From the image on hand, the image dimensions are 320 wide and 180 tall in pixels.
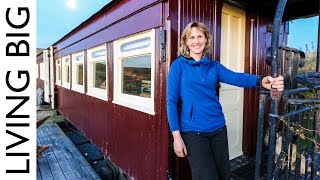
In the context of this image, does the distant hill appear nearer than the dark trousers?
No

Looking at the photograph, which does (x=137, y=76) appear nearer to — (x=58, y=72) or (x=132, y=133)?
(x=132, y=133)

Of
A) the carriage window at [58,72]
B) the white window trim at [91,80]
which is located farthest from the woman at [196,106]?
the carriage window at [58,72]

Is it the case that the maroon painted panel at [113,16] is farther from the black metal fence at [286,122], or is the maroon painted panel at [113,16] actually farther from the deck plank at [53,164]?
the deck plank at [53,164]

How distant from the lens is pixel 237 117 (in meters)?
4.08

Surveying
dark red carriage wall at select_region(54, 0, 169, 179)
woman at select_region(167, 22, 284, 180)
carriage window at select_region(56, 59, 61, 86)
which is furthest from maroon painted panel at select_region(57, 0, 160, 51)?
carriage window at select_region(56, 59, 61, 86)

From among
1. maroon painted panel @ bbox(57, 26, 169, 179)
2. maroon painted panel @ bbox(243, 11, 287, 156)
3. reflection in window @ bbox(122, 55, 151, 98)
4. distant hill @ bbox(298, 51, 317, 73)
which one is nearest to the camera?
maroon painted panel @ bbox(57, 26, 169, 179)

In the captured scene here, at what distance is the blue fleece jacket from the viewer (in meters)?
2.27

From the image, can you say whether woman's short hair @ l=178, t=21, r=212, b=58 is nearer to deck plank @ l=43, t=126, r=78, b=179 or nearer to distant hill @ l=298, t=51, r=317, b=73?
deck plank @ l=43, t=126, r=78, b=179

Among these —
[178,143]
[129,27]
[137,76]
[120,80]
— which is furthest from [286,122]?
[120,80]

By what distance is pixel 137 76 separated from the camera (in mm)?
4156

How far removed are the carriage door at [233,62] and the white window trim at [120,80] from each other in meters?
1.02

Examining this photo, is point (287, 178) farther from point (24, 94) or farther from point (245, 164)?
point (24, 94)

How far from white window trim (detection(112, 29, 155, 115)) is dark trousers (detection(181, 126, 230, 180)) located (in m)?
1.23

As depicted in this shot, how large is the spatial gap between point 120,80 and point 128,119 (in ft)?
2.73
